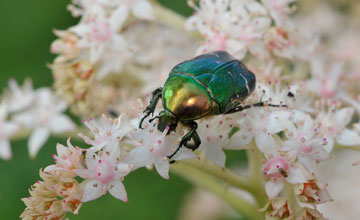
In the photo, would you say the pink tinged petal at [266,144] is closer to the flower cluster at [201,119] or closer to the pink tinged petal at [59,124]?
the flower cluster at [201,119]

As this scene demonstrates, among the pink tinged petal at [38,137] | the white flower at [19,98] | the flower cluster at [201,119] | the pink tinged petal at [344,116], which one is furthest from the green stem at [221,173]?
the white flower at [19,98]

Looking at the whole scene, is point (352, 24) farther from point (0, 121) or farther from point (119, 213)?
point (0, 121)

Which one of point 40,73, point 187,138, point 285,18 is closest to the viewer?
point 187,138

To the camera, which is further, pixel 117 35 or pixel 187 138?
pixel 117 35

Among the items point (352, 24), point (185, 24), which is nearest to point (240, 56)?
point (185, 24)

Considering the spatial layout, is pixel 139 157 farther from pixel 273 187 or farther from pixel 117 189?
pixel 273 187

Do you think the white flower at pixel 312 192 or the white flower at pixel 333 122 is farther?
the white flower at pixel 333 122
